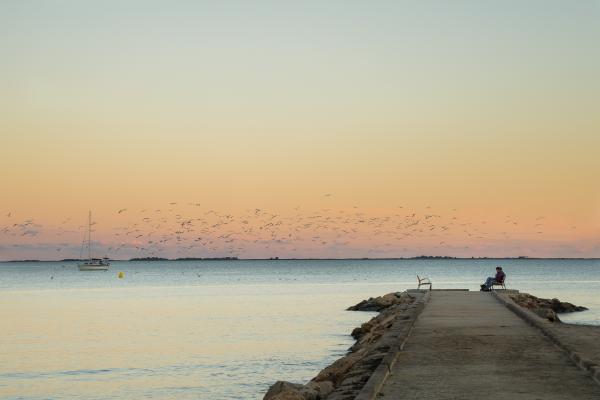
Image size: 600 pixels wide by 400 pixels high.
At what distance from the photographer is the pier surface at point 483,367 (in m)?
11.5

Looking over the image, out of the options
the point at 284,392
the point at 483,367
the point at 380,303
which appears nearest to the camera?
the point at 483,367

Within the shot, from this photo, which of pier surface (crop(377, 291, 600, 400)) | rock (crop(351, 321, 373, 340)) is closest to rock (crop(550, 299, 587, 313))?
rock (crop(351, 321, 373, 340))

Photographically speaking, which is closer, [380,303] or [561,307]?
[561,307]

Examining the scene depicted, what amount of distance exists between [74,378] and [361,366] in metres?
12.6

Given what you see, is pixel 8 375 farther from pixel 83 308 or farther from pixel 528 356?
pixel 83 308

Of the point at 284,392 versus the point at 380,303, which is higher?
the point at 380,303

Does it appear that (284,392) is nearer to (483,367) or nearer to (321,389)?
(321,389)

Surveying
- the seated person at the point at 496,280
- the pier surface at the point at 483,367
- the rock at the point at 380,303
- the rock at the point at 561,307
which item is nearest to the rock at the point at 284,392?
the pier surface at the point at 483,367

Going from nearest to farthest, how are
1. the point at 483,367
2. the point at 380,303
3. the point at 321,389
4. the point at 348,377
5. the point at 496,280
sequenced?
the point at 483,367, the point at 348,377, the point at 321,389, the point at 496,280, the point at 380,303

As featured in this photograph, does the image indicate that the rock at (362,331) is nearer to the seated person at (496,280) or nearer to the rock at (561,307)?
the seated person at (496,280)

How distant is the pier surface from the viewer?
11.5 metres

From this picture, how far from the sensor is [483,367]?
13.8 meters

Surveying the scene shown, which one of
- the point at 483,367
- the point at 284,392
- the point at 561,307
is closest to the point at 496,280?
the point at 561,307

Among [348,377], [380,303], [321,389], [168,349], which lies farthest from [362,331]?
→ [348,377]
